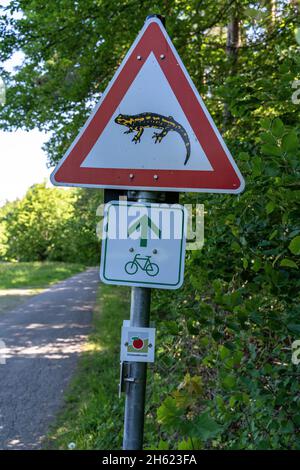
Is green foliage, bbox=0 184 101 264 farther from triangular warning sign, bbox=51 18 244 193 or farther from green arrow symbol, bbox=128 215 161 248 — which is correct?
green arrow symbol, bbox=128 215 161 248

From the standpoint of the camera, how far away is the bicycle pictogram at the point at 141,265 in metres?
1.77

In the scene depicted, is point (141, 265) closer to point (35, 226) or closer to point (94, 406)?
point (94, 406)

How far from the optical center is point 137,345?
1749 millimetres

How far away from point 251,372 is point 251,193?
826 mm

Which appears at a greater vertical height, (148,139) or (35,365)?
(148,139)

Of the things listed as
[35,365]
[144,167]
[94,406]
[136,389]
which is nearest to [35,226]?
[35,365]

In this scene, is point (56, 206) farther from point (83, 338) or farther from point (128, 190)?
point (128, 190)

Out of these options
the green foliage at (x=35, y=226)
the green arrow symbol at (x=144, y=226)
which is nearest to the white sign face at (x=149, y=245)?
the green arrow symbol at (x=144, y=226)

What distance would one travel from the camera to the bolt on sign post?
1771 mm

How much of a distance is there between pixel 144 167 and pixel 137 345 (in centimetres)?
65

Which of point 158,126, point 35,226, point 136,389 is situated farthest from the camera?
point 35,226
